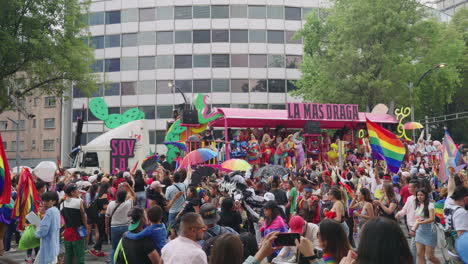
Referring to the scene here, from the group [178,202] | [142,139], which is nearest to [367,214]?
[178,202]

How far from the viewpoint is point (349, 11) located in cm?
2847

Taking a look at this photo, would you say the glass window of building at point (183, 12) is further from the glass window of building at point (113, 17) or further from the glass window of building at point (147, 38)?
the glass window of building at point (113, 17)

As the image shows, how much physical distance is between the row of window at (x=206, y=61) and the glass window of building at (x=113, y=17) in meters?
4.20

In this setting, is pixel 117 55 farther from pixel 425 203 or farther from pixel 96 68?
pixel 425 203

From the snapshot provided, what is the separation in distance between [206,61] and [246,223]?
37.2 metres

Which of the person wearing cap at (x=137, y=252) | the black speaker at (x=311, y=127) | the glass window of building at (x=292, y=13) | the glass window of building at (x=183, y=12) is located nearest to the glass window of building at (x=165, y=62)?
the glass window of building at (x=183, y=12)

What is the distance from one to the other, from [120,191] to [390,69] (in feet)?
78.6

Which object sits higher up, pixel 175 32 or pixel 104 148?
pixel 175 32

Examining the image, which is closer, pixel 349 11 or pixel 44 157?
pixel 349 11

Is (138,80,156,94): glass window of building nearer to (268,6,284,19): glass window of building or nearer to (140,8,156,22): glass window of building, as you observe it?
(140,8,156,22): glass window of building

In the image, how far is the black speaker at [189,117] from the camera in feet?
63.5

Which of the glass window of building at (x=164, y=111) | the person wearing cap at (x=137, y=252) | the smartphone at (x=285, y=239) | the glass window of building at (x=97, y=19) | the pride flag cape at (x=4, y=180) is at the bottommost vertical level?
the person wearing cap at (x=137, y=252)

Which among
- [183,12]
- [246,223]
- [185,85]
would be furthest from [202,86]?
[246,223]

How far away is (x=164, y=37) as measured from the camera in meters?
45.5
